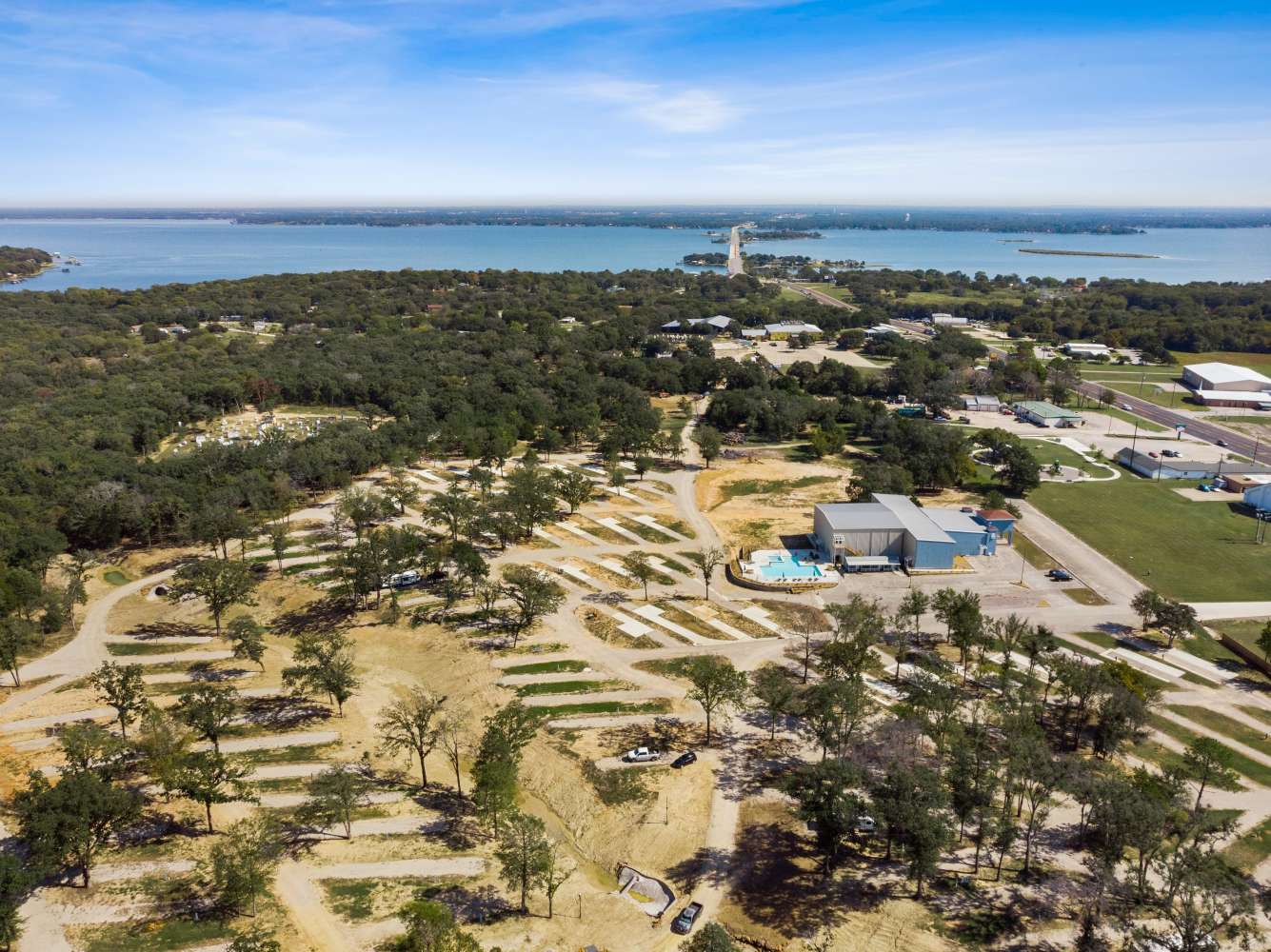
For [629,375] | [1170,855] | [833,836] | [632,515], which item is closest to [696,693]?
[833,836]

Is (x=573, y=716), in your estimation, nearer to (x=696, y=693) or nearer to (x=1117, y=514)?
(x=696, y=693)

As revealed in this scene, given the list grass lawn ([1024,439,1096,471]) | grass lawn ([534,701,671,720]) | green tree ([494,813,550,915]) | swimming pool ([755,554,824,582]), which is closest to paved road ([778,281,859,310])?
grass lawn ([1024,439,1096,471])

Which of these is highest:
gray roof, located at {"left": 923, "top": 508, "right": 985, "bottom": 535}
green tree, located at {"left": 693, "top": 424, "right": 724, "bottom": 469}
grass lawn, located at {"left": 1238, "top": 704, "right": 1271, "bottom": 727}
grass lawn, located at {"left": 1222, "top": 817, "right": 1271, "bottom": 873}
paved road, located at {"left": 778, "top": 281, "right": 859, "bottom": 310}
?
paved road, located at {"left": 778, "top": 281, "right": 859, "bottom": 310}

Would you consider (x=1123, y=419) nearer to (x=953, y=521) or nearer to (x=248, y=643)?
(x=953, y=521)

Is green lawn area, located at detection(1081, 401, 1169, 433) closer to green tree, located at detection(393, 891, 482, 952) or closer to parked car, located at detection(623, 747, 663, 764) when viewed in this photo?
parked car, located at detection(623, 747, 663, 764)

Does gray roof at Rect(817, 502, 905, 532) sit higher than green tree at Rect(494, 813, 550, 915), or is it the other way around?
gray roof at Rect(817, 502, 905, 532)

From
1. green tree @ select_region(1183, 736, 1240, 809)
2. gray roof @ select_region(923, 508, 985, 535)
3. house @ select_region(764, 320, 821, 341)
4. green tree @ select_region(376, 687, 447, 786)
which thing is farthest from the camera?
house @ select_region(764, 320, 821, 341)

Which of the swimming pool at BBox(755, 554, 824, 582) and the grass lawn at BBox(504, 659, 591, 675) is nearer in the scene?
the grass lawn at BBox(504, 659, 591, 675)

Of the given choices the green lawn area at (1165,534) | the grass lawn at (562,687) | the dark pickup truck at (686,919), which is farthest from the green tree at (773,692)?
the green lawn area at (1165,534)
